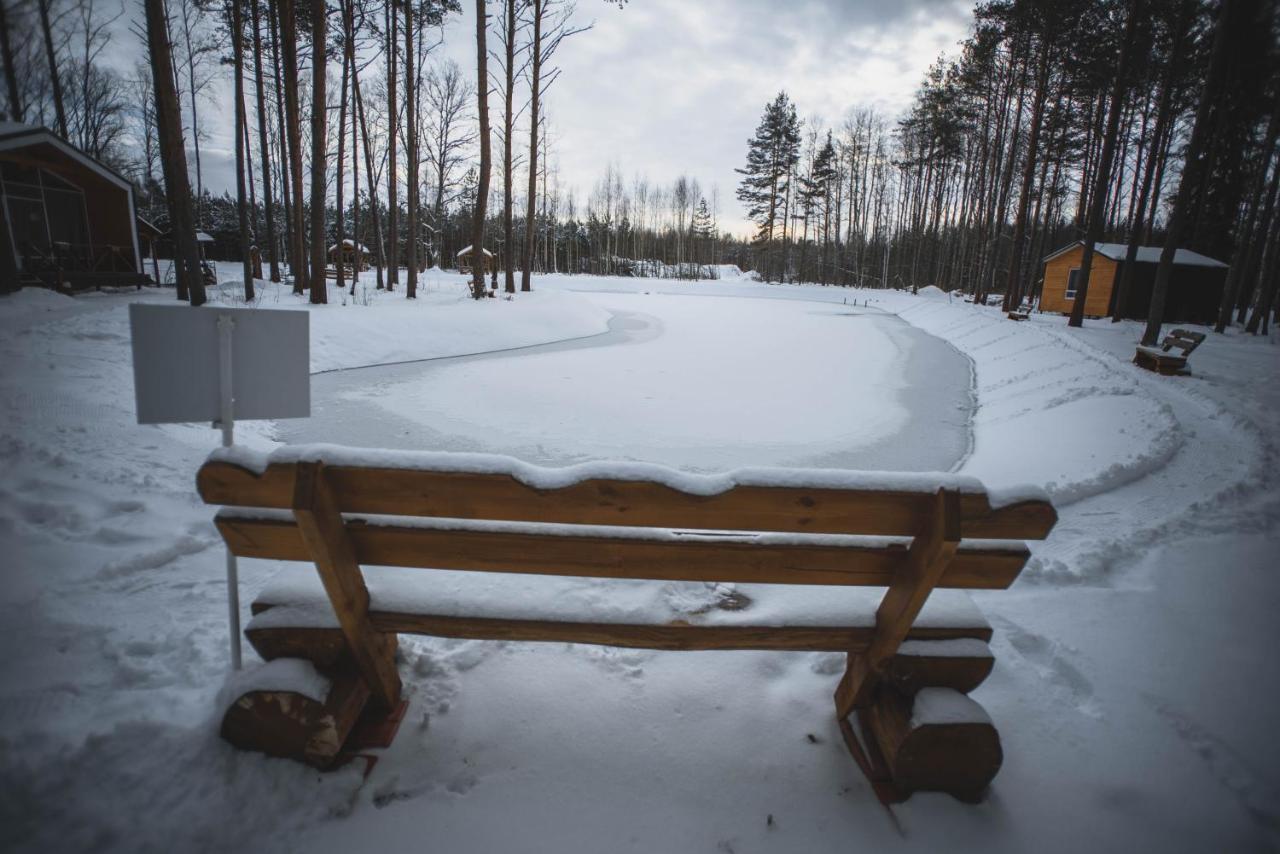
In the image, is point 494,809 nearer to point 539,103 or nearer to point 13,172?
point 539,103

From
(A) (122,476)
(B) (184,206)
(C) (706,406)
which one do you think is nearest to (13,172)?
(B) (184,206)

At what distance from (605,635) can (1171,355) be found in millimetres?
12276

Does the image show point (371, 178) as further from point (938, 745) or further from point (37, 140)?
point (938, 745)

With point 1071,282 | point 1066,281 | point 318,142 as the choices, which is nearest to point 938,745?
point 318,142

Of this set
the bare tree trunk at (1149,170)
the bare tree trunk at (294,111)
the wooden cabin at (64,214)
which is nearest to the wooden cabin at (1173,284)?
the bare tree trunk at (1149,170)

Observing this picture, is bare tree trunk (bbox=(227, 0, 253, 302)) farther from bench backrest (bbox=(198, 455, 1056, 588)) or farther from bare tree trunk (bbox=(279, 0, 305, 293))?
bench backrest (bbox=(198, 455, 1056, 588))

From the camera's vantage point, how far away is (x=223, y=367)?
2.19 meters

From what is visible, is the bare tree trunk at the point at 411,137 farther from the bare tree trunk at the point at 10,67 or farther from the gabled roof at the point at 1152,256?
the gabled roof at the point at 1152,256

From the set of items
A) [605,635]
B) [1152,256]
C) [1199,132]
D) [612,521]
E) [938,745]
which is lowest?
[938,745]

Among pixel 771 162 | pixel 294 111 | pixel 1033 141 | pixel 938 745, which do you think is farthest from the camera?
pixel 771 162

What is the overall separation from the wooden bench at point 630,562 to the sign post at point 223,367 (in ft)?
1.76

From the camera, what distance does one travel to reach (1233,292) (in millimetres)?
17453

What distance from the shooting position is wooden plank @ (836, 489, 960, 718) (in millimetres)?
1569

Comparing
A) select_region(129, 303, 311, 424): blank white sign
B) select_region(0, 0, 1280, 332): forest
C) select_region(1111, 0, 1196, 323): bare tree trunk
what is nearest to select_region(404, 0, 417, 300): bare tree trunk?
select_region(0, 0, 1280, 332): forest
